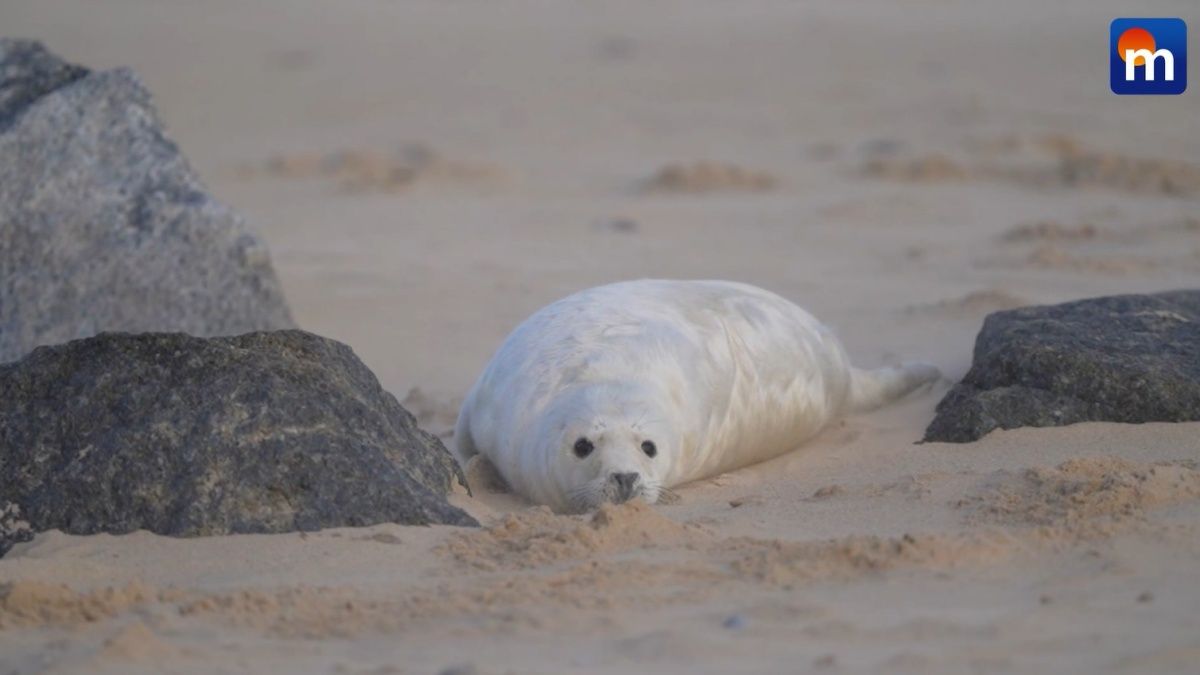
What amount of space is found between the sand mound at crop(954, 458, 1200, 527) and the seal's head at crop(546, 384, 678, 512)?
95 centimetres

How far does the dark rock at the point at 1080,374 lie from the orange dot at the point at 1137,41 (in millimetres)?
7819

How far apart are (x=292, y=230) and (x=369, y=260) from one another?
1402mm

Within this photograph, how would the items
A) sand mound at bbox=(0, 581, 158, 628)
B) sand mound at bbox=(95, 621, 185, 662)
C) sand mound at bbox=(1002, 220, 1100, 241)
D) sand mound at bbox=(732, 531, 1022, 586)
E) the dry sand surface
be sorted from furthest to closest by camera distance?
sand mound at bbox=(1002, 220, 1100, 241) < sand mound at bbox=(732, 531, 1022, 586) < sand mound at bbox=(0, 581, 158, 628) < the dry sand surface < sand mound at bbox=(95, 621, 185, 662)

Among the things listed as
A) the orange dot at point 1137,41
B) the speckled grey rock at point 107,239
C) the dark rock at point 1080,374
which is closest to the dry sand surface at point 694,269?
the dark rock at point 1080,374

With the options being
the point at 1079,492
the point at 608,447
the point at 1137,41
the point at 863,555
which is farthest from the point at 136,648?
the point at 1137,41

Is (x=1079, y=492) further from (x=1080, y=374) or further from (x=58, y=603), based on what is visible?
(x=58, y=603)

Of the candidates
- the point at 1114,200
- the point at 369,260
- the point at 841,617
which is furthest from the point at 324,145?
the point at 841,617

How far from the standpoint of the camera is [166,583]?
3643 mm

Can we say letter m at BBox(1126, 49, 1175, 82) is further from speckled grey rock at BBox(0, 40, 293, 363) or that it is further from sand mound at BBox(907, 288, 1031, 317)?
speckled grey rock at BBox(0, 40, 293, 363)

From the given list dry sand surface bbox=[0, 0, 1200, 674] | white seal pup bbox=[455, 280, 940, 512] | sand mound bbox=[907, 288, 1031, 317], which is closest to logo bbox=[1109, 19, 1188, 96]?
dry sand surface bbox=[0, 0, 1200, 674]

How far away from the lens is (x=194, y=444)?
407cm

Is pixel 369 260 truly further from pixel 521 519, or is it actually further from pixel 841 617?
pixel 841 617

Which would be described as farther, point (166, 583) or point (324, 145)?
point (324, 145)

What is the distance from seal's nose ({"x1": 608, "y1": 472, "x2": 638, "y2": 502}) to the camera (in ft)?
15.3
